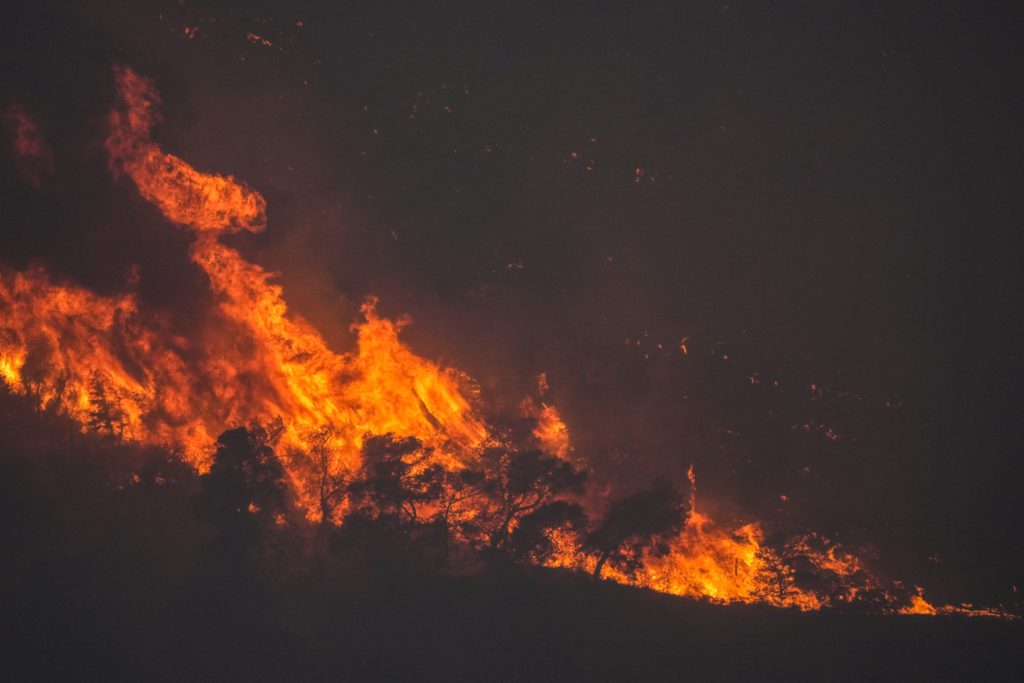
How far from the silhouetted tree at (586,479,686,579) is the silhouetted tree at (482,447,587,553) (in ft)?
7.60

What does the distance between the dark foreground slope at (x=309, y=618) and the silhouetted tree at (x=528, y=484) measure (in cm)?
304

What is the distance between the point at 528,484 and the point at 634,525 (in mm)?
5596

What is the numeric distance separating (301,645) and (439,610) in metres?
4.98

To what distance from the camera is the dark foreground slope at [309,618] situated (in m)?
17.7

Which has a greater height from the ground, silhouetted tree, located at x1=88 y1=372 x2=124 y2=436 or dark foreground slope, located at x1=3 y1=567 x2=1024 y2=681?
silhouetted tree, located at x1=88 y1=372 x2=124 y2=436

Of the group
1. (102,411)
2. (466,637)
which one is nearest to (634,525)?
(466,637)

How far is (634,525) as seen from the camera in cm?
2608

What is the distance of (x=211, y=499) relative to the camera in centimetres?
2195

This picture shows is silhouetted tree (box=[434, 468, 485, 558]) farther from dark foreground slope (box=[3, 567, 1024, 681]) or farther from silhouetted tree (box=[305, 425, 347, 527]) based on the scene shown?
silhouetted tree (box=[305, 425, 347, 527])

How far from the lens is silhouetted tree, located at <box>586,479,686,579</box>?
25500 mm

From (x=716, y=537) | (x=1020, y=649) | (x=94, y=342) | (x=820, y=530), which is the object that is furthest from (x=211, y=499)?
(x=1020, y=649)

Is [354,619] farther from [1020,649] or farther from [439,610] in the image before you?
[1020,649]

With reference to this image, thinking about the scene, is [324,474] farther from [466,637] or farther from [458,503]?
[466,637]

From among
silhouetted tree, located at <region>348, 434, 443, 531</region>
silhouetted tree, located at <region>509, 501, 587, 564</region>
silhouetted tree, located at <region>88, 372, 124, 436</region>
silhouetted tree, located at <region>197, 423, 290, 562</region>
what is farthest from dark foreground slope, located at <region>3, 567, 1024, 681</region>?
silhouetted tree, located at <region>88, 372, 124, 436</region>
